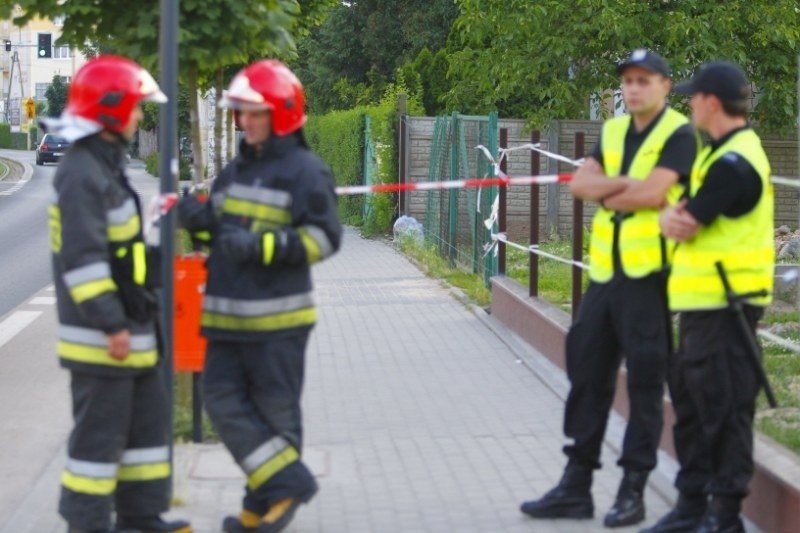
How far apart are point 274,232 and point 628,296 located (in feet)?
4.86

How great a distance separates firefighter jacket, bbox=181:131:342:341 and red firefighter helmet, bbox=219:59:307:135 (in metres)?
0.08

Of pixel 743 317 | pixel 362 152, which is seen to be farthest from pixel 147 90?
pixel 362 152

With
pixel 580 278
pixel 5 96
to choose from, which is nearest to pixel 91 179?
pixel 580 278

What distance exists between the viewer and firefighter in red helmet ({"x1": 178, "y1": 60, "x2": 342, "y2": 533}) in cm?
571

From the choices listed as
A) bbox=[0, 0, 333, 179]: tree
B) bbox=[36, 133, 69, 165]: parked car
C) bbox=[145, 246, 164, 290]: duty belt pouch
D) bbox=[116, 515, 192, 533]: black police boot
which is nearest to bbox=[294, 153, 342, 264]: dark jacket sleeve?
bbox=[145, 246, 164, 290]: duty belt pouch

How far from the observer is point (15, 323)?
1329 centimetres

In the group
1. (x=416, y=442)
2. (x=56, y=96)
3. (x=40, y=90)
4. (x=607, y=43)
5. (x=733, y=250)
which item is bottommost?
(x=416, y=442)

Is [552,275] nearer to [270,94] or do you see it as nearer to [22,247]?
[270,94]

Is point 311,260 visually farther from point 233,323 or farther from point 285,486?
point 285,486

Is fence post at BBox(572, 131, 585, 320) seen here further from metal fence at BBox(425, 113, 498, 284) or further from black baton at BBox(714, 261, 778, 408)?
metal fence at BBox(425, 113, 498, 284)

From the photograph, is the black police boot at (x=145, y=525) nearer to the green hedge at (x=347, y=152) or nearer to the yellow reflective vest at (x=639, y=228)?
the yellow reflective vest at (x=639, y=228)

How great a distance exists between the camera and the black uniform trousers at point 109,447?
544 cm

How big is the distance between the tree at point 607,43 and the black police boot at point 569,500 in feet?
46.1

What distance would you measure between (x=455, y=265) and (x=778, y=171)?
8.03 metres
